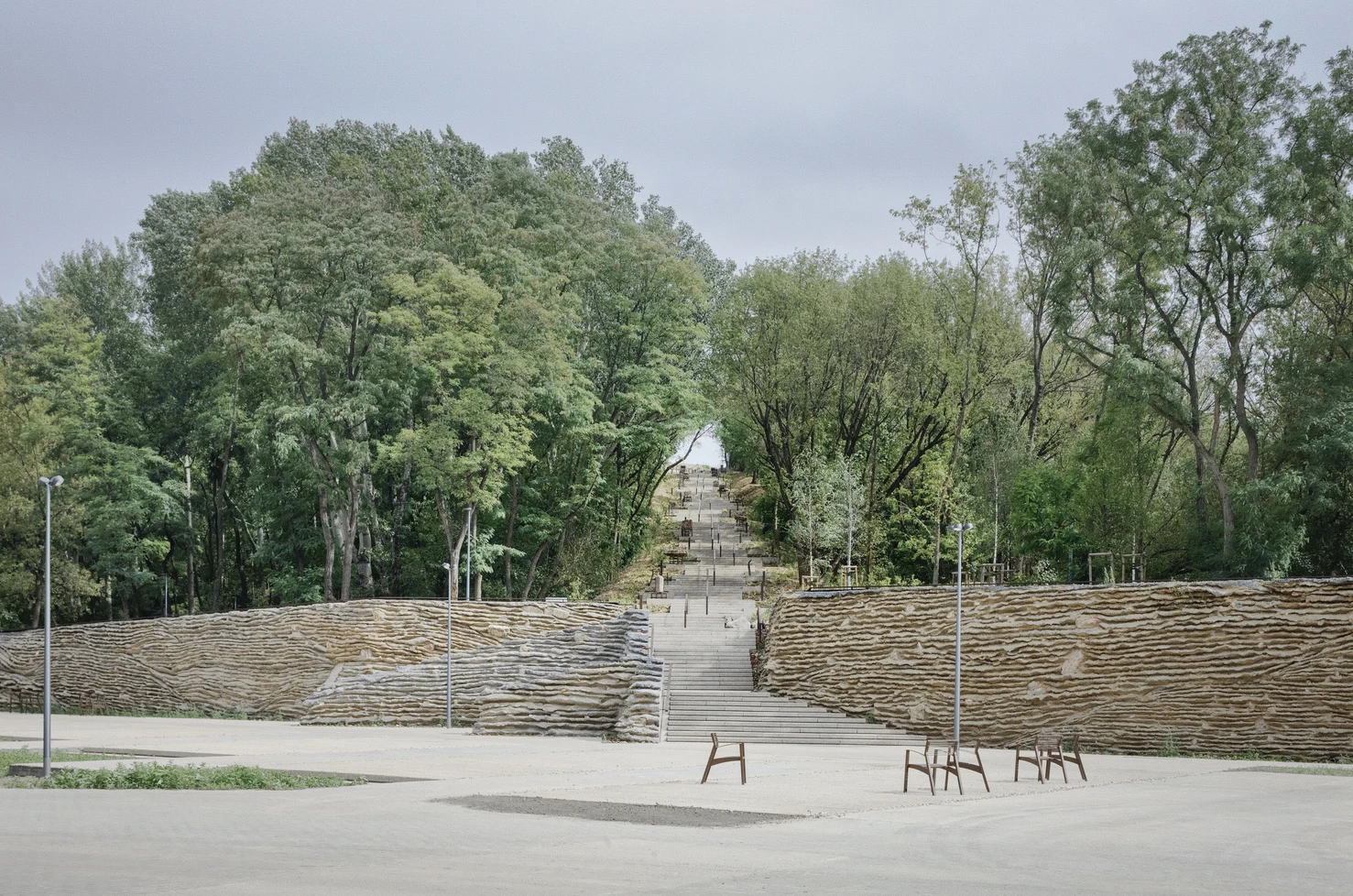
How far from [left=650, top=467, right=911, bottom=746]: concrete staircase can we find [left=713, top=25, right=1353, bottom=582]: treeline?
4096mm

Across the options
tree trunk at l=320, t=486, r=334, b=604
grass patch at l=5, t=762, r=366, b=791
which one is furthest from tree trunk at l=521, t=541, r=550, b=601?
grass patch at l=5, t=762, r=366, b=791

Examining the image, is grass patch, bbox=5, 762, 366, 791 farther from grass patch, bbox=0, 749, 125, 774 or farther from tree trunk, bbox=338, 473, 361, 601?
tree trunk, bbox=338, 473, 361, 601

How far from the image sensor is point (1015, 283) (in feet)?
149

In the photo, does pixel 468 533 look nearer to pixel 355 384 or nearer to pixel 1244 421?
pixel 355 384

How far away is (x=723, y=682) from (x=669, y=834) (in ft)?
68.2

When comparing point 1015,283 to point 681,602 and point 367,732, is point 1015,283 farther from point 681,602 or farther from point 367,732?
point 367,732

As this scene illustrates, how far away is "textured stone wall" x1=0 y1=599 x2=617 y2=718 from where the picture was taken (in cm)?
3472

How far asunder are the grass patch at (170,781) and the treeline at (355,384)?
824 inches

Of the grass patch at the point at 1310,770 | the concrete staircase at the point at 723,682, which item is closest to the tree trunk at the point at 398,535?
the concrete staircase at the point at 723,682

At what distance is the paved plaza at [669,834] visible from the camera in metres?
9.09

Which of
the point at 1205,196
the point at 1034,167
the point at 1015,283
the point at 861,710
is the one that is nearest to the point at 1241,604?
the point at 861,710

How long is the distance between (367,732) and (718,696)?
8.66 metres

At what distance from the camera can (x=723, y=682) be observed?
3247 cm

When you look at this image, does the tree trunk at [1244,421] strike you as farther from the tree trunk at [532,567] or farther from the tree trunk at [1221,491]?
the tree trunk at [532,567]
